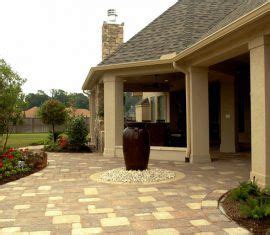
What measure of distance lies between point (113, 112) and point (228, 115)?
4170 millimetres

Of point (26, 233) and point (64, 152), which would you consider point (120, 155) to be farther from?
point (26, 233)

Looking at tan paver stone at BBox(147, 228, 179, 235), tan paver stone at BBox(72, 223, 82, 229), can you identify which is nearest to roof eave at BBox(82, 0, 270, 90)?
tan paver stone at BBox(147, 228, 179, 235)

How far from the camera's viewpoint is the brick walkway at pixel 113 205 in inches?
163

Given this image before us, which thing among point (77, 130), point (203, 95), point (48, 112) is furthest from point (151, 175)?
point (48, 112)

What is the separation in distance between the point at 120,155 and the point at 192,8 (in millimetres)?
6279

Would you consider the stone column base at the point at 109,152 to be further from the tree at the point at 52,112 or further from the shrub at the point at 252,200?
the shrub at the point at 252,200

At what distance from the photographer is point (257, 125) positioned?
6035 mm

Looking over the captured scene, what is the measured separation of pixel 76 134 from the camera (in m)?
13.3

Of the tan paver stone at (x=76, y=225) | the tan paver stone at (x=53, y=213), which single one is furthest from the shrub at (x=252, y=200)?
the tan paver stone at (x=53, y=213)

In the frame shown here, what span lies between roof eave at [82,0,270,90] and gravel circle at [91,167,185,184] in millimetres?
2986

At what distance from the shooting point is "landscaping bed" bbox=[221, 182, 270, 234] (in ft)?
13.6

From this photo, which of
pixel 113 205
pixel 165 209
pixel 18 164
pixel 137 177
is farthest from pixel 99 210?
pixel 18 164

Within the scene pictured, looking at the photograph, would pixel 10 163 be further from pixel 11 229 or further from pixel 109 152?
pixel 11 229

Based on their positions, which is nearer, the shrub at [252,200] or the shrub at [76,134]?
the shrub at [252,200]
